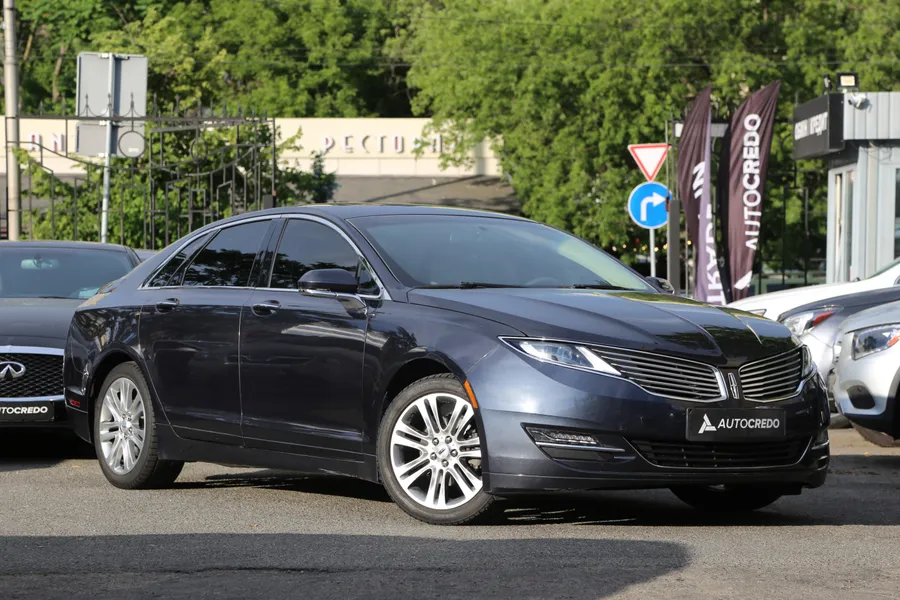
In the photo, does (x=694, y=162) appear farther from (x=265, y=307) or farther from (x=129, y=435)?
(x=265, y=307)

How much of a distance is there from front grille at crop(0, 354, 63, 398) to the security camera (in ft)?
44.8

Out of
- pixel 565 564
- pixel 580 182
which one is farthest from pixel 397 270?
pixel 580 182

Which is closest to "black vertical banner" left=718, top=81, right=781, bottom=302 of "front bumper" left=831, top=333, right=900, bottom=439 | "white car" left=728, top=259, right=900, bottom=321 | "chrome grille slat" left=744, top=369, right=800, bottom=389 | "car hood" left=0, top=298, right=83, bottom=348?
"white car" left=728, top=259, right=900, bottom=321

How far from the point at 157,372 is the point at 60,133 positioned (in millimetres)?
44973

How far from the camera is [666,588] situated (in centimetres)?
555

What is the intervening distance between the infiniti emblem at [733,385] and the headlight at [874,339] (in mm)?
3402

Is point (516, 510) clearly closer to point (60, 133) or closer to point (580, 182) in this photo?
point (580, 182)

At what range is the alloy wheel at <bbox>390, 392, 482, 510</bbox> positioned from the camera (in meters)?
7.18

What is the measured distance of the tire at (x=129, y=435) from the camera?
8891 mm

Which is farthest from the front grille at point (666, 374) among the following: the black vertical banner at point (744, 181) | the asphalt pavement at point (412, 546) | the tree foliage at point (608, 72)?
the tree foliage at point (608, 72)

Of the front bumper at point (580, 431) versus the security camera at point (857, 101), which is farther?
the security camera at point (857, 101)

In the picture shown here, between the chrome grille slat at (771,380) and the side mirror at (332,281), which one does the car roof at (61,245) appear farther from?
the chrome grille slat at (771,380)

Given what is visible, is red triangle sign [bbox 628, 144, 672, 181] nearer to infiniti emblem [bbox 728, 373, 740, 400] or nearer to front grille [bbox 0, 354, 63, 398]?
front grille [bbox 0, 354, 63, 398]

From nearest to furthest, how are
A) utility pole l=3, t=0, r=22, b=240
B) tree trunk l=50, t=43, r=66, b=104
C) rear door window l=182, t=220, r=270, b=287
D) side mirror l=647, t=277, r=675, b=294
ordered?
1. side mirror l=647, t=277, r=675, b=294
2. rear door window l=182, t=220, r=270, b=287
3. utility pole l=3, t=0, r=22, b=240
4. tree trunk l=50, t=43, r=66, b=104
